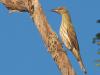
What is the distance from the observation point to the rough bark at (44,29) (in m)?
3.57

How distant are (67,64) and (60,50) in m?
0.30

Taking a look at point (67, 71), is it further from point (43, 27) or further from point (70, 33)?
point (70, 33)

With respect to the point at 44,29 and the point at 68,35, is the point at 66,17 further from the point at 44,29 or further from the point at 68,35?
the point at 44,29

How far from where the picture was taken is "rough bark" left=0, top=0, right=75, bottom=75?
3.57m

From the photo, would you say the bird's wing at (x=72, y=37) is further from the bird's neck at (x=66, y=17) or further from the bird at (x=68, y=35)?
the bird's neck at (x=66, y=17)

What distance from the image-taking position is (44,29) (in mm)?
3650

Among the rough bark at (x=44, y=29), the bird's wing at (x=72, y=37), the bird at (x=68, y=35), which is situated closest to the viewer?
the rough bark at (x=44, y=29)

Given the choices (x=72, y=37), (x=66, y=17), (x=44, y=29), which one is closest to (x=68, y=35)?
(x=72, y=37)

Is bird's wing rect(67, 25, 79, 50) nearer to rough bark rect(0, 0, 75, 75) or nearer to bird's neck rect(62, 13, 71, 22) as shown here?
bird's neck rect(62, 13, 71, 22)

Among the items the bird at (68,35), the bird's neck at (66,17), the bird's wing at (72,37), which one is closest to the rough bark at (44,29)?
the bird at (68,35)

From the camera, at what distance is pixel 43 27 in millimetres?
3660

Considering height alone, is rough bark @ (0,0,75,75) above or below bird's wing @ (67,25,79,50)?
above

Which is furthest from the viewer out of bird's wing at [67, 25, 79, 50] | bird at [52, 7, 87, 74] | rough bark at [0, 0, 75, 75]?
bird's wing at [67, 25, 79, 50]

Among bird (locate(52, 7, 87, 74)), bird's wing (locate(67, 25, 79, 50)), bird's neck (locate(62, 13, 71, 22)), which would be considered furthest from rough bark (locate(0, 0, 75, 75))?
bird's wing (locate(67, 25, 79, 50))
